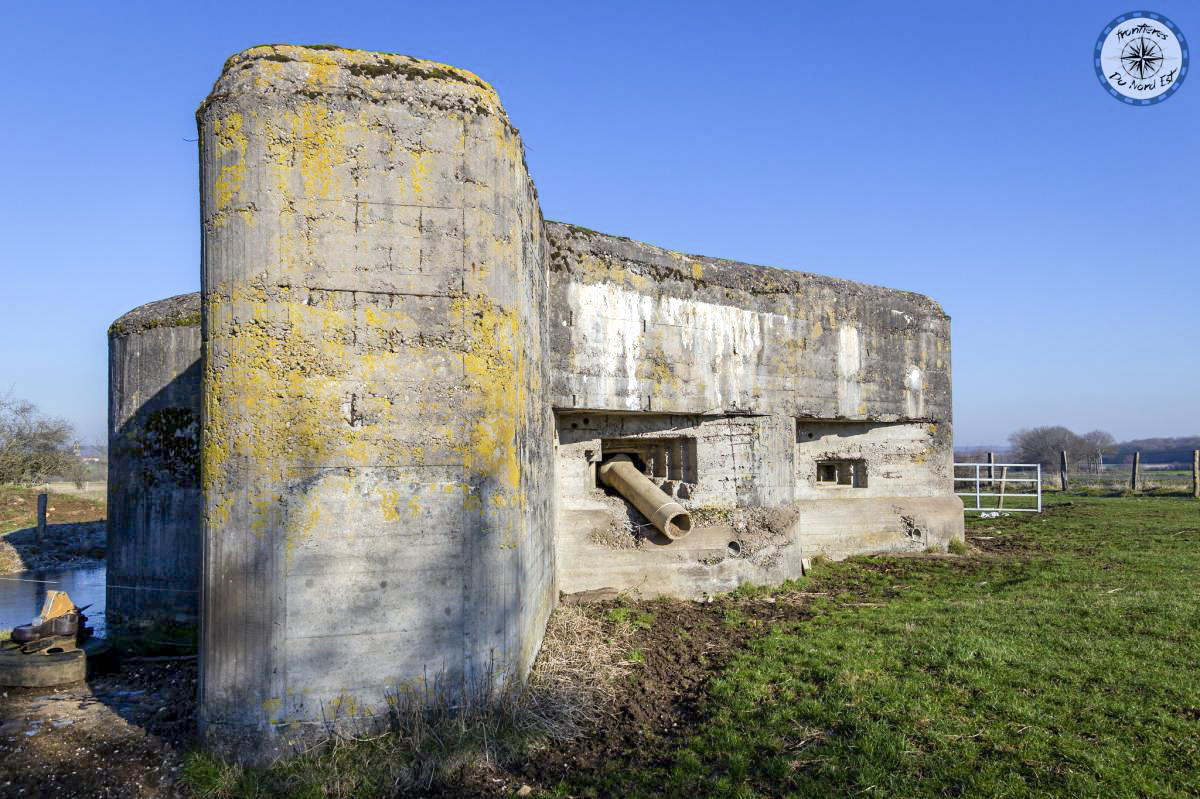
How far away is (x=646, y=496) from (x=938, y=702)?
3933mm

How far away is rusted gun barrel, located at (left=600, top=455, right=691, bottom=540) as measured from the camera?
26.2 ft

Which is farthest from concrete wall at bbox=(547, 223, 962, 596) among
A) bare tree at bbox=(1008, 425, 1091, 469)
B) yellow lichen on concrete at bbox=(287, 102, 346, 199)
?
bare tree at bbox=(1008, 425, 1091, 469)

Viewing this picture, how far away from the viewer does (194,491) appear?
22.7 feet

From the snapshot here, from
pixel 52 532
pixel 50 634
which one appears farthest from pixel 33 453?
pixel 50 634

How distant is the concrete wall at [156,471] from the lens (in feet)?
22.8

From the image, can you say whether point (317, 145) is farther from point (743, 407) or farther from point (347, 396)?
point (743, 407)

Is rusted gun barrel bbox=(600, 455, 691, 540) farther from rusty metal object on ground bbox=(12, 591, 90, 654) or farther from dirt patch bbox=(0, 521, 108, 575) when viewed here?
dirt patch bbox=(0, 521, 108, 575)

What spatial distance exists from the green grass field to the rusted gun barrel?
3.07ft

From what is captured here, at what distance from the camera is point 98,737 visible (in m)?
4.21

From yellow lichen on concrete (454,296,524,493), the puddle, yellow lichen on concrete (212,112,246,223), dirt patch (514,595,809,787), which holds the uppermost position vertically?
yellow lichen on concrete (212,112,246,223)

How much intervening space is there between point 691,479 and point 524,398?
166 inches

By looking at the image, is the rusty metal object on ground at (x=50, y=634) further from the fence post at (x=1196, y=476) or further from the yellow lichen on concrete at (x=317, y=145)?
the fence post at (x=1196, y=476)

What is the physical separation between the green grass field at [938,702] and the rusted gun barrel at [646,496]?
0.93m

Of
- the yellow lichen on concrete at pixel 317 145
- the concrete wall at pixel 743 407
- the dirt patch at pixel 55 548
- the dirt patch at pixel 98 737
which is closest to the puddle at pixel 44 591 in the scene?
the dirt patch at pixel 55 548
